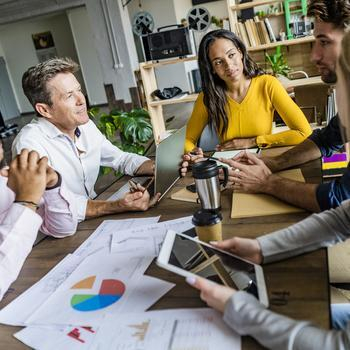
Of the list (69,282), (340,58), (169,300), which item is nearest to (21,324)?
(69,282)

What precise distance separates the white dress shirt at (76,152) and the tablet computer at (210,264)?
872mm

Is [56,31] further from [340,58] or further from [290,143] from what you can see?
[340,58]

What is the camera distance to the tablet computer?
77 cm

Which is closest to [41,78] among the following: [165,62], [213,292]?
[213,292]

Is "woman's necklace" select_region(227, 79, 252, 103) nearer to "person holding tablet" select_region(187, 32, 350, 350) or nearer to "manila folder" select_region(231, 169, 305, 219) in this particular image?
"manila folder" select_region(231, 169, 305, 219)

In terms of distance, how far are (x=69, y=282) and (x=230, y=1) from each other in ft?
11.7

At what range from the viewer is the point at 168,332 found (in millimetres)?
709

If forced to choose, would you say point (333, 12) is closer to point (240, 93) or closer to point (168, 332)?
point (240, 93)

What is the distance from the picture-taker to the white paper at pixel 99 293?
0.80m

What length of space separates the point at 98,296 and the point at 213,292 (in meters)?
0.30

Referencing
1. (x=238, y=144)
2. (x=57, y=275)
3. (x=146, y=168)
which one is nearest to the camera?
(x=57, y=275)

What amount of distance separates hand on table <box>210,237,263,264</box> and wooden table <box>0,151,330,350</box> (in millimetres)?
35

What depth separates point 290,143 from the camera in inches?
74.4

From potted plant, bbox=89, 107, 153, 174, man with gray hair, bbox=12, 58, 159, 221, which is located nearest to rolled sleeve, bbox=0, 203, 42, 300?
man with gray hair, bbox=12, 58, 159, 221
